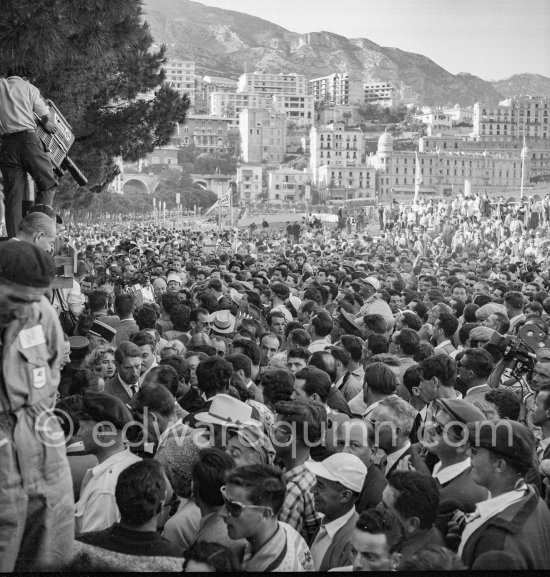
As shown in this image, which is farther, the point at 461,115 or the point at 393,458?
the point at 461,115

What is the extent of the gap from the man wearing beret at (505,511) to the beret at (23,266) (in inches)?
64.1

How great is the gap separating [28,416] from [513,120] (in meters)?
81.2

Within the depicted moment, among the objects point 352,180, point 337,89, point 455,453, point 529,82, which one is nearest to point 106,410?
point 455,453

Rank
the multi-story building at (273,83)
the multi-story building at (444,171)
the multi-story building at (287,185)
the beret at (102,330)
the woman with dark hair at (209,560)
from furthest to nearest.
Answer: the multi-story building at (273,83) < the multi-story building at (287,185) < the multi-story building at (444,171) < the beret at (102,330) < the woman with dark hair at (209,560)

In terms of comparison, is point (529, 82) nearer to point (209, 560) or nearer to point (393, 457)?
point (393, 457)

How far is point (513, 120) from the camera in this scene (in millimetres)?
79625

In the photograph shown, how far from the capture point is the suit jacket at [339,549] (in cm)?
338

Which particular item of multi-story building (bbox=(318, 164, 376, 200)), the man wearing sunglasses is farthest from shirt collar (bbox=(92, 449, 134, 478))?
multi-story building (bbox=(318, 164, 376, 200))

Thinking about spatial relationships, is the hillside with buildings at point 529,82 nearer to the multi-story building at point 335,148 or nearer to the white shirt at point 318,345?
the white shirt at point 318,345

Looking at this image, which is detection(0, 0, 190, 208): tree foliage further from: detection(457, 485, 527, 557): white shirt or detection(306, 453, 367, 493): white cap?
detection(457, 485, 527, 557): white shirt

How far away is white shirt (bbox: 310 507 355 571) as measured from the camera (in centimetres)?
345

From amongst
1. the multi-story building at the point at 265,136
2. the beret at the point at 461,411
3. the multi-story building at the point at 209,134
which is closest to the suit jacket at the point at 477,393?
the beret at the point at 461,411

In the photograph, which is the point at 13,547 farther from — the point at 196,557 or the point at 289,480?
the point at 289,480

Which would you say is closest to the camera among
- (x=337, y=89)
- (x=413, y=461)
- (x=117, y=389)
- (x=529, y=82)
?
(x=413, y=461)
